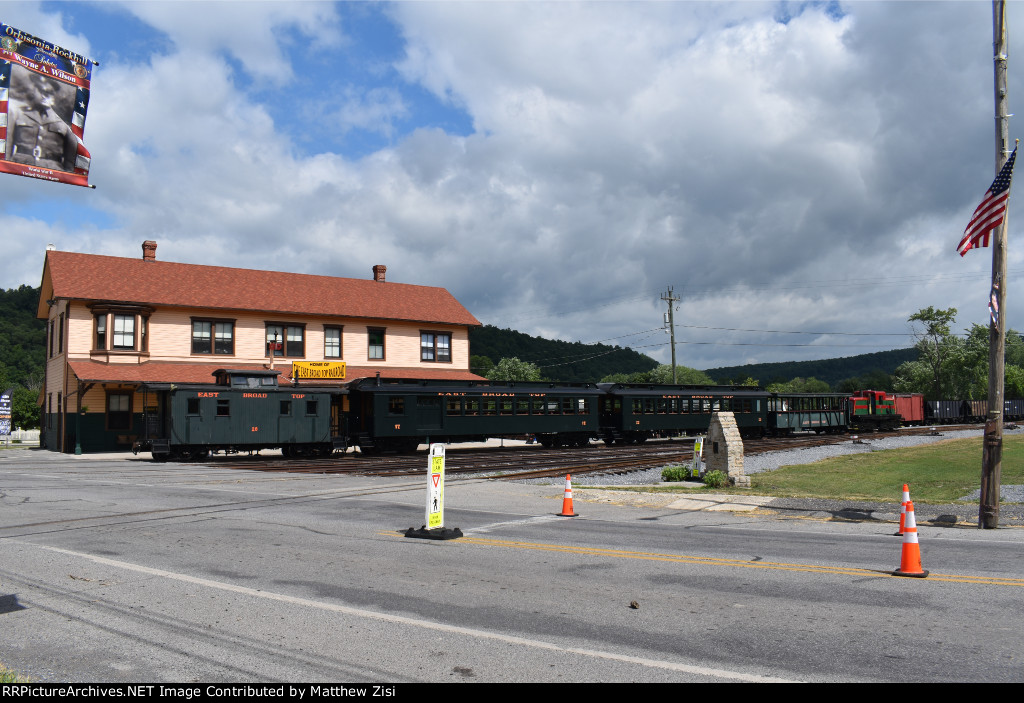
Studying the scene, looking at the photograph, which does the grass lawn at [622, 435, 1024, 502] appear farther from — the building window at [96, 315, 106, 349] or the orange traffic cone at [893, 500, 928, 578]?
the building window at [96, 315, 106, 349]

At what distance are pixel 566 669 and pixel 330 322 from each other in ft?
136

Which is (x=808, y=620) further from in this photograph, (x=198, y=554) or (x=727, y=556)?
(x=198, y=554)

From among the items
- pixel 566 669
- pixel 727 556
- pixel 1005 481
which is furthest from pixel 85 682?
pixel 1005 481

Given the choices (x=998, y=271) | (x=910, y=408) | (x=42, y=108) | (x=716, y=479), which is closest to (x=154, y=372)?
(x=716, y=479)

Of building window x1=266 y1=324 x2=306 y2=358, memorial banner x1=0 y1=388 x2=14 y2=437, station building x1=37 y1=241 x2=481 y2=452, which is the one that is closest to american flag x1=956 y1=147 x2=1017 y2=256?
station building x1=37 y1=241 x2=481 y2=452

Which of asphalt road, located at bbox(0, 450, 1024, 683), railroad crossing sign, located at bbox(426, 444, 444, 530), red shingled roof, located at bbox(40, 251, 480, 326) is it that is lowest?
asphalt road, located at bbox(0, 450, 1024, 683)

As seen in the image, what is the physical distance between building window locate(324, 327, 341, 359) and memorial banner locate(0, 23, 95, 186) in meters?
37.4

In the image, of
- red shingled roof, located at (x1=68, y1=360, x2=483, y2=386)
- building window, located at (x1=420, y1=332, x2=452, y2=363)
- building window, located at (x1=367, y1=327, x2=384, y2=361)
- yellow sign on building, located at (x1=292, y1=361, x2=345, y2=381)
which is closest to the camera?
red shingled roof, located at (x1=68, y1=360, x2=483, y2=386)

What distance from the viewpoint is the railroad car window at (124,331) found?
3806 centimetres

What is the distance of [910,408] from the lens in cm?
6038

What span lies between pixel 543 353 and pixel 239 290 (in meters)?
114

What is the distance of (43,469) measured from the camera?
2611cm

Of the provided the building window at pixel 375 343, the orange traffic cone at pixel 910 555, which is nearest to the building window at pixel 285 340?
the building window at pixel 375 343

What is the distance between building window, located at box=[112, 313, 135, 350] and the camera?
38.0m
